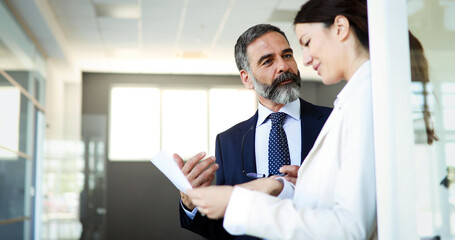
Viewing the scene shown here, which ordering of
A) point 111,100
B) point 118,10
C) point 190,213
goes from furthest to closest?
1. point 111,100
2. point 118,10
3. point 190,213

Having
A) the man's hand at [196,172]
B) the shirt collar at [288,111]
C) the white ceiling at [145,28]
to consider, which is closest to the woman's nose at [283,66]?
the shirt collar at [288,111]

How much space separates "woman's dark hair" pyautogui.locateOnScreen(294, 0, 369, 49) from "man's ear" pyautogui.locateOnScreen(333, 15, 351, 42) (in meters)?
0.01

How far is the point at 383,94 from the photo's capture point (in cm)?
113

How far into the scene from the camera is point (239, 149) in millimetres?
2211

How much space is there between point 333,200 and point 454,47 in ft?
1.37

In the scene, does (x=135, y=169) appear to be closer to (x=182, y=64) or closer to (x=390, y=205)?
(x=182, y=64)

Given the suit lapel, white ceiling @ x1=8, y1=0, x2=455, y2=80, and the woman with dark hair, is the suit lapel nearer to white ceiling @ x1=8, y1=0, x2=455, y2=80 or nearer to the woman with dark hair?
the woman with dark hair

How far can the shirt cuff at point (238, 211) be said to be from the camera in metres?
1.12

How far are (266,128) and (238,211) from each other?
3.95 ft

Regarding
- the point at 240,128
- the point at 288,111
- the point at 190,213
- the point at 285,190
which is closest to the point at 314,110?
the point at 288,111

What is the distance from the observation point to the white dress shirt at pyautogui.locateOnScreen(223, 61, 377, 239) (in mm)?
1065

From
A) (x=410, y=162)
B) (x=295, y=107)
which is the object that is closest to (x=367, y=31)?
(x=410, y=162)

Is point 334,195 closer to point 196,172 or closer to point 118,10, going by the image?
point 196,172

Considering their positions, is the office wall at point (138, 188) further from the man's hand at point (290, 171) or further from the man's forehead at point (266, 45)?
the man's hand at point (290, 171)
